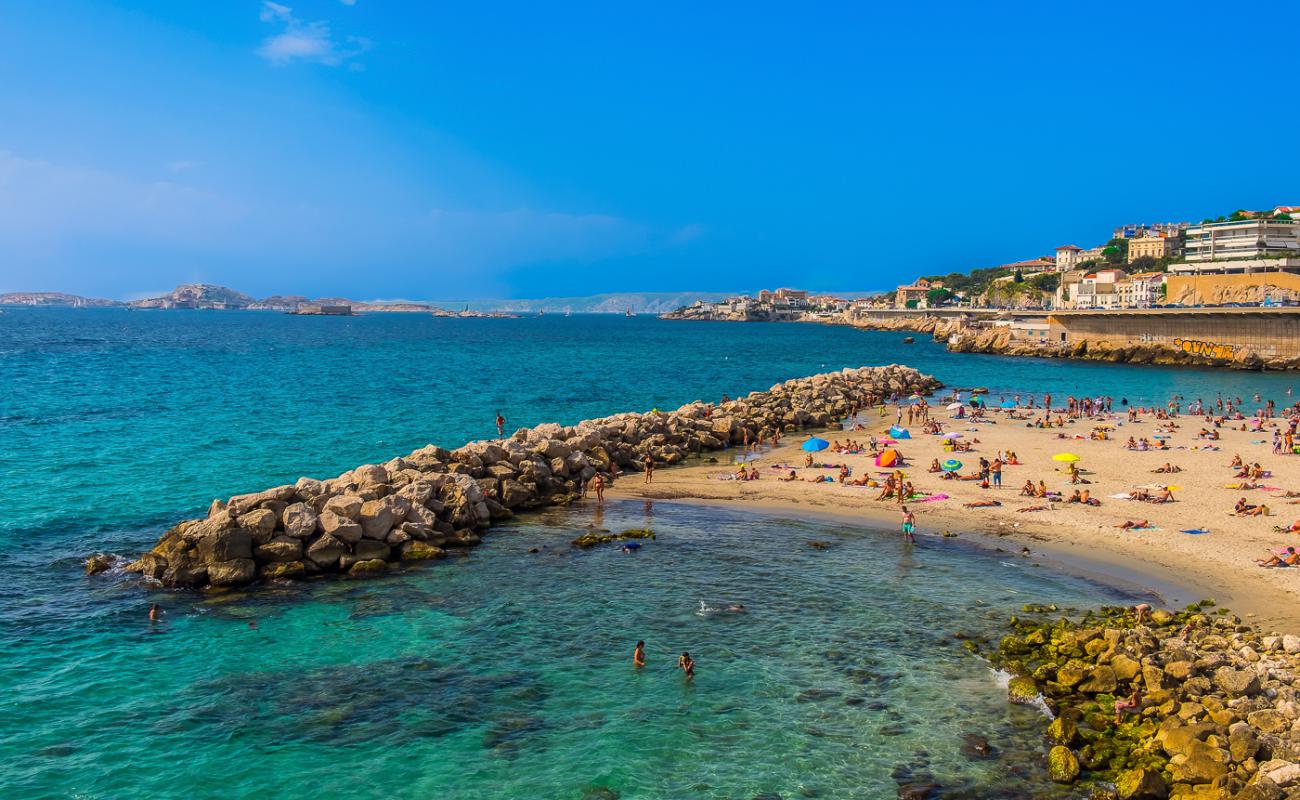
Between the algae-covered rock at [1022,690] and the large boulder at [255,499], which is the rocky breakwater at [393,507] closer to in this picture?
the large boulder at [255,499]

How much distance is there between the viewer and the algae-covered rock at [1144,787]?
11.1m

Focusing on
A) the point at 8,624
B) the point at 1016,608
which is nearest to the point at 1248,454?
the point at 1016,608

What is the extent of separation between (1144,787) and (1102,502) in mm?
17423

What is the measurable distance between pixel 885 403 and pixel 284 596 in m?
44.2

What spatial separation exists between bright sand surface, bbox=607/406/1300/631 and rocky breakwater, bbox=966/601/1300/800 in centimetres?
304

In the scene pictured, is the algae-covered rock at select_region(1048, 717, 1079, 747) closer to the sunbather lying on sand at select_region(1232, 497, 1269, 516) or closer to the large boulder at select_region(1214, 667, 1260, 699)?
the large boulder at select_region(1214, 667, 1260, 699)

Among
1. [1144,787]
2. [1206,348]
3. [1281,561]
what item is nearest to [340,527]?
[1144,787]

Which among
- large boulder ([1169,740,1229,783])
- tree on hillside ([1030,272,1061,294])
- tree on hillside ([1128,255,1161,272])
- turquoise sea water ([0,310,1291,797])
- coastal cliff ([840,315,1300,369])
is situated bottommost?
turquoise sea water ([0,310,1291,797])

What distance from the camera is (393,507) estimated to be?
72.3 feet

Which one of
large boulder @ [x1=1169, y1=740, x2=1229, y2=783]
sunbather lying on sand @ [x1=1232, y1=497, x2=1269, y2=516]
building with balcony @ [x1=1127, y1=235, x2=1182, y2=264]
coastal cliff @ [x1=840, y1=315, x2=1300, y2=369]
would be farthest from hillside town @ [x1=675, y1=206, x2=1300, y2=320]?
large boulder @ [x1=1169, y1=740, x2=1229, y2=783]

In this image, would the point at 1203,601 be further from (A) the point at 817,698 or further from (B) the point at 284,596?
(B) the point at 284,596

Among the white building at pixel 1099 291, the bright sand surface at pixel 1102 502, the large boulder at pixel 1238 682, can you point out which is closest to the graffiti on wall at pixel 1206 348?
the white building at pixel 1099 291

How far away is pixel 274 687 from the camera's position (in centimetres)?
1450

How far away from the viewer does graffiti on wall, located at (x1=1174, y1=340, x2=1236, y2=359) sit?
79.2 metres
